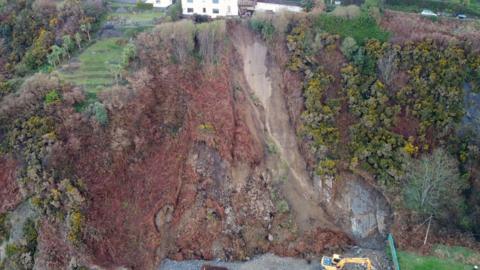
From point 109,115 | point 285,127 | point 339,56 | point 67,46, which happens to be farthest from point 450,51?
point 67,46

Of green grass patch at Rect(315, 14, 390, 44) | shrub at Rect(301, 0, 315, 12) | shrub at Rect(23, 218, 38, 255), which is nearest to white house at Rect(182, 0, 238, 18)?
shrub at Rect(301, 0, 315, 12)

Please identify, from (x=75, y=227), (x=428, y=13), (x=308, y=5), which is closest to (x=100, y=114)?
(x=75, y=227)

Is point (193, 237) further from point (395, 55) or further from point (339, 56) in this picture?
point (395, 55)

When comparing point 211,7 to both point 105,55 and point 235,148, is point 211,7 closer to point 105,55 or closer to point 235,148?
point 105,55

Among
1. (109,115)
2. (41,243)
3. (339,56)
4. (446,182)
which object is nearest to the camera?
(41,243)

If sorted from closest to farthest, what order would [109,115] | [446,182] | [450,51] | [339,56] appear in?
[446,182] < [109,115] < [450,51] < [339,56]

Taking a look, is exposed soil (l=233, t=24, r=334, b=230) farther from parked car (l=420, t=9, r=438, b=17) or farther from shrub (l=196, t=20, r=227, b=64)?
parked car (l=420, t=9, r=438, b=17)
